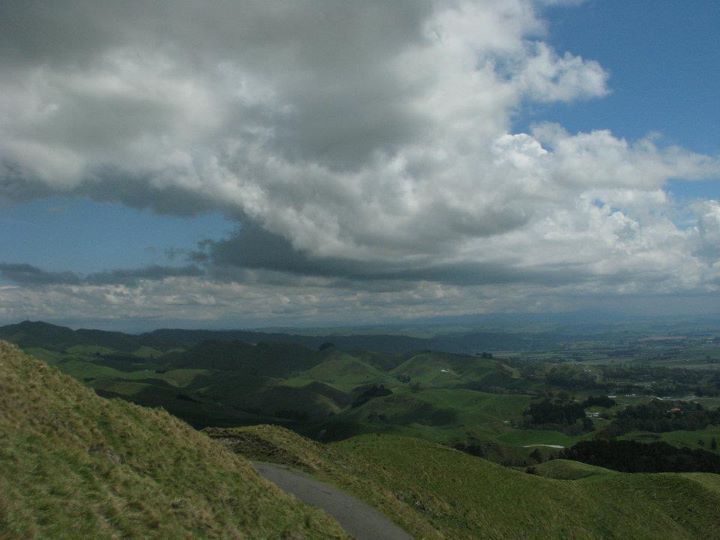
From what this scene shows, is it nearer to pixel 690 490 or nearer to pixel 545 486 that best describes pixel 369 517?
pixel 545 486

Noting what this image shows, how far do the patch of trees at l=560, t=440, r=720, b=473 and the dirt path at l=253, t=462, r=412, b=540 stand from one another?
107627 millimetres

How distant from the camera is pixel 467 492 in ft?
171

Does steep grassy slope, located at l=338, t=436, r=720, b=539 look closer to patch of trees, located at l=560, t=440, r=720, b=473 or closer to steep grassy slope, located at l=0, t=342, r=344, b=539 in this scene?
steep grassy slope, located at l=0, t=342, r=344, b=539

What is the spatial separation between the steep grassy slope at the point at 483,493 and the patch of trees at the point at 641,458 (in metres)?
50.2

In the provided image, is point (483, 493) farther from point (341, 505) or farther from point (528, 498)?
point (341, 505)

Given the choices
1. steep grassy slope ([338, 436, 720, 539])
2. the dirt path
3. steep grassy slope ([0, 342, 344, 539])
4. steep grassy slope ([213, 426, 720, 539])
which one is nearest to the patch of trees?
steep grassy slope ([213, 426, 720, 539])

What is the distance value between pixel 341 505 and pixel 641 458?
118525 mm

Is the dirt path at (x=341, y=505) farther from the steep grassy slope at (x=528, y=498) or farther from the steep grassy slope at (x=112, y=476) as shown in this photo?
the steep grassy slope at (x=528, y=498)

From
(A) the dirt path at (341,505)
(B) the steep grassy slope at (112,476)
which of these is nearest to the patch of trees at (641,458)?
(A) the dirt path at (341,505)

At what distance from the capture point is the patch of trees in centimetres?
12112

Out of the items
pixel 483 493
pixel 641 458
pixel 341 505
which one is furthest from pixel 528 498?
pixel 641 458

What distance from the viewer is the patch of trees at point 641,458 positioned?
121 meters

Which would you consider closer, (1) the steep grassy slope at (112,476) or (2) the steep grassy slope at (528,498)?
(1) the steep grassy slope at (112,476)

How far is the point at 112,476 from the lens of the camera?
2008 cm
